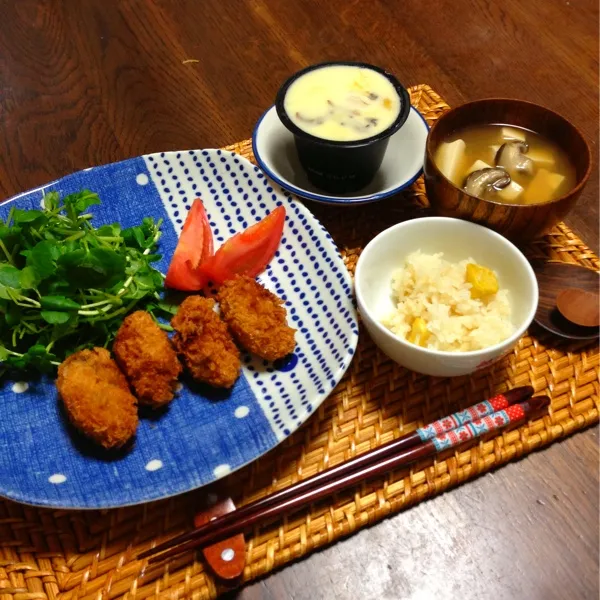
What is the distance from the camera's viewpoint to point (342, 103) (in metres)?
2.15

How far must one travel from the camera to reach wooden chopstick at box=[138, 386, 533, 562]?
1447mm

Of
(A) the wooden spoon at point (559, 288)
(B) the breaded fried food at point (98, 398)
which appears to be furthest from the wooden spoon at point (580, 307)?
(B) the breaded fried food at point (98, 398)

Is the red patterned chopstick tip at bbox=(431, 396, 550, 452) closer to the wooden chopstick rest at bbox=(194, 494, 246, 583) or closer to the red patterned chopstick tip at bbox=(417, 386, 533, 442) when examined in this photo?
the red patterned chopstick tip at bbox=(417, 386, 533, 442)

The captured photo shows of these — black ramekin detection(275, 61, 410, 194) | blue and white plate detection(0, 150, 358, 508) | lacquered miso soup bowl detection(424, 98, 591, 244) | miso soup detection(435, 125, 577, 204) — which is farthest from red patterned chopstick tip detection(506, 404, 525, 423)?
black ramekin detection(275, 61, 410, 194)

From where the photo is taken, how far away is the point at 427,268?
1.79 metres

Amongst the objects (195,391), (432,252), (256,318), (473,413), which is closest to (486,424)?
(473,413)

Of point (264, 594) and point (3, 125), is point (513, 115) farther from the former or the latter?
point (3, 125)

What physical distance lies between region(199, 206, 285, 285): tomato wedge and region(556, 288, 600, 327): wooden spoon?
933 mm

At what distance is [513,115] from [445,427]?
1142 millimetres

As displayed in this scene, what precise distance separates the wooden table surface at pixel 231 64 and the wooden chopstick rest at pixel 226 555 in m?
0.68

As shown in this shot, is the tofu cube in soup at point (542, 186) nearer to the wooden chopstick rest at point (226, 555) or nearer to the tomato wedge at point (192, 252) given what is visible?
the tomato wedge at point (192, 252)

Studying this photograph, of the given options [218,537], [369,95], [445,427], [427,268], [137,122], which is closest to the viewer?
[218,537]

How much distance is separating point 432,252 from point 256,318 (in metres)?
0.62

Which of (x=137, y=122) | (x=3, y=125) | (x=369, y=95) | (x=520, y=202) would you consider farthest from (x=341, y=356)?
(x=3, y=125)
